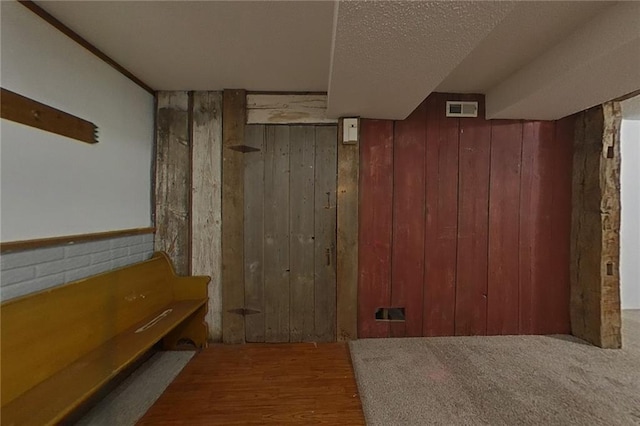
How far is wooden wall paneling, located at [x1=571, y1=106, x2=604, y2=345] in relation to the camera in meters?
2.21

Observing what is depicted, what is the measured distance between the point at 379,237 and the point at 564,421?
4.85ft

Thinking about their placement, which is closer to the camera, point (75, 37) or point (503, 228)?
point (75, 37)

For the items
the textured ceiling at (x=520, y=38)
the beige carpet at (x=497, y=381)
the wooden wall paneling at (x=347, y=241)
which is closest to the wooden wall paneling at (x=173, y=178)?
the wooden wall paneling at (x=347, y=241)

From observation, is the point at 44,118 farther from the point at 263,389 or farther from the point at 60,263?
the point at 263,389

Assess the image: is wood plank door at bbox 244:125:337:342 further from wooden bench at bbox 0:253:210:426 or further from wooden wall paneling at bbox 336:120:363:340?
wooden bench at bbox 0:253:210:426

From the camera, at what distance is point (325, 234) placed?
2393mm

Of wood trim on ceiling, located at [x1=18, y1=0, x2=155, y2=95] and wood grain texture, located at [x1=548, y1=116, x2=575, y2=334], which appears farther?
wood grain texture, located at [x1=548, y1=116, x2=575, y2=334]

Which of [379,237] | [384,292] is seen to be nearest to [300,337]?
[384,292]

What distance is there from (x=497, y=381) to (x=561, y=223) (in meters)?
1.47

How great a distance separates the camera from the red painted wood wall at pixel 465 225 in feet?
7.91

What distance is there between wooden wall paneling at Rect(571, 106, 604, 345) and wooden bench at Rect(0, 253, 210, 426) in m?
3.03

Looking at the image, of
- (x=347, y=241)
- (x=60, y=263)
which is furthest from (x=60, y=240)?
(x=347, y=241)

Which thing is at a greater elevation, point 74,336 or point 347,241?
point 347,241

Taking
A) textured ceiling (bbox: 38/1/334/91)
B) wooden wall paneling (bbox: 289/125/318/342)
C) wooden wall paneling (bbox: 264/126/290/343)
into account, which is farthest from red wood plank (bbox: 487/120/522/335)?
wooden wall paneling (bbox: 264/126/290/343)
